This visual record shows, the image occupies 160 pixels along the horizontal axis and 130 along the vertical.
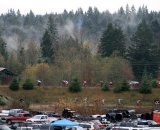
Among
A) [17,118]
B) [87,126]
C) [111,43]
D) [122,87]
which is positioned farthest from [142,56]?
[87,126]

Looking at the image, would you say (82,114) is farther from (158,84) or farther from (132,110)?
(158,84)

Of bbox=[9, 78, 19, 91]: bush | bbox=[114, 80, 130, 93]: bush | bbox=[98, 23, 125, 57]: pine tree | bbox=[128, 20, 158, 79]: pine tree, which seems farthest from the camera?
bbox=[98, 23, 125, 57]: pine tree

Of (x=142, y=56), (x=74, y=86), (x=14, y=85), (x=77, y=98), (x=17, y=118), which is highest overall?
(x=142, y=56)

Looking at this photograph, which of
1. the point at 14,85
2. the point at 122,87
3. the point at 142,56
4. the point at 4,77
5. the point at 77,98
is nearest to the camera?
the point at 77,98

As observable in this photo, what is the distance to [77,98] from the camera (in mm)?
56375

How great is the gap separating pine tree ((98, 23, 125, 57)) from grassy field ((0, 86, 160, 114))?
2550cm

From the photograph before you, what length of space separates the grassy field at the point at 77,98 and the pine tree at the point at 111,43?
25504 mm

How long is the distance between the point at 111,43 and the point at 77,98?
31382mm

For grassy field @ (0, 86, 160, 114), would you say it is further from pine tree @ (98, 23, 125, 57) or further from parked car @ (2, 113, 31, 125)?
pine tree @ (98, 23, 125, 57)

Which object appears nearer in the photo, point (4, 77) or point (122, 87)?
point (122, 87)

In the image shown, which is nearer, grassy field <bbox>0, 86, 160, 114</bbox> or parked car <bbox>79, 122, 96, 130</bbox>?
parked car <bbox>79, 122, 96, 130</bbox>

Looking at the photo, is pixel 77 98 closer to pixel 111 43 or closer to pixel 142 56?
pixel 142 56

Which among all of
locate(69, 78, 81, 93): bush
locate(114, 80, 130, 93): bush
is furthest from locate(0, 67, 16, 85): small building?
locate(114, 80, 130, 93): bush

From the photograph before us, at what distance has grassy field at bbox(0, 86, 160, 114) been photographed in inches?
2062
